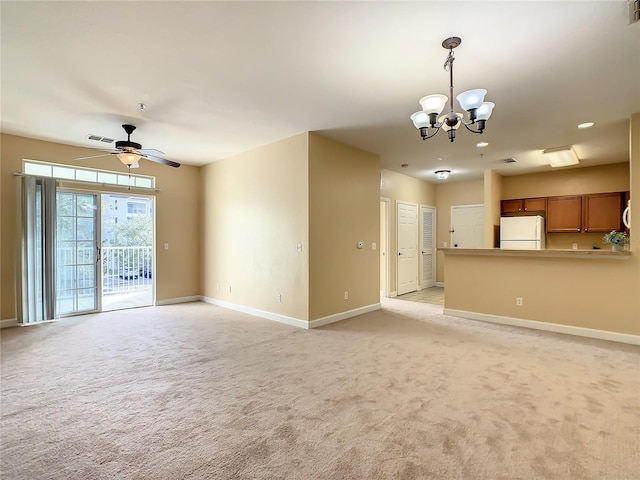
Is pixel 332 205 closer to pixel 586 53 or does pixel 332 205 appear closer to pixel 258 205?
pixel 258 205

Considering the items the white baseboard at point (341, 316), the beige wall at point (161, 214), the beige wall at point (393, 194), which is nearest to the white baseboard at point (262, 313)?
the white baseboard at point (341, 316)

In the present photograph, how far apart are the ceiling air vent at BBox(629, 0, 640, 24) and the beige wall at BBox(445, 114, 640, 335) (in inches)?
102

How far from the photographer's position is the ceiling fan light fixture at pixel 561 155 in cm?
519

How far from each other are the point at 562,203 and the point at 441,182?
273 centimetres

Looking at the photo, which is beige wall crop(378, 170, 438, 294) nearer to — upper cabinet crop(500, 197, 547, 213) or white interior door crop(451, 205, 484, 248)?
white interior door crop(451, 205, 484, 248)

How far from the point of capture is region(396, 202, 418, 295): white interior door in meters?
7.31

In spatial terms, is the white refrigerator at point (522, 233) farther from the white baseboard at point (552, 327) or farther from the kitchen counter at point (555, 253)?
the white baseboard at point (552, 327)

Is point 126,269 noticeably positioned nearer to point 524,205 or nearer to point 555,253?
point 555,253

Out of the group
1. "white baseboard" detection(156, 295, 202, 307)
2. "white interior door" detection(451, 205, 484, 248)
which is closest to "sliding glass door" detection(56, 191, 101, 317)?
"white baseboard" detection(156, 295, 202, 307)

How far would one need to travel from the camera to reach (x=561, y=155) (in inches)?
209

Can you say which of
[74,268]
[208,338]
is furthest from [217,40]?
[74,268]

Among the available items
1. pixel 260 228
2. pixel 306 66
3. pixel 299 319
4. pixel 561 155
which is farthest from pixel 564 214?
pixel 306 66

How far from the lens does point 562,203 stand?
661 cm

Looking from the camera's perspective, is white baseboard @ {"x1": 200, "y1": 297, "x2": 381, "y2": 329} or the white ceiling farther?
white baseboard @ {"x1": 200, "y1": 297, "x2": 381, "y2": 329}
